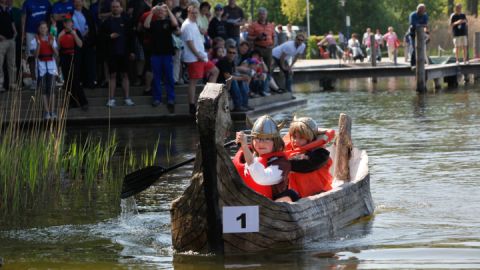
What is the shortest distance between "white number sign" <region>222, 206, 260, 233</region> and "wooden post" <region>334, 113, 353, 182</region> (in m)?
3.30

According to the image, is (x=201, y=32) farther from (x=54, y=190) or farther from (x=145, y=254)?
(x=145, y=254)

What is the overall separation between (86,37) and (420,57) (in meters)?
11.0

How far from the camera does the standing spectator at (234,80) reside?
24156 millimetres

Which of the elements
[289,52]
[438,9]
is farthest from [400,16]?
[289,52]

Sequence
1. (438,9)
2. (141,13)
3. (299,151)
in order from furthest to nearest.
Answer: (438,9) → (141,13) → (299,151)

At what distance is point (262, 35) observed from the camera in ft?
92.1

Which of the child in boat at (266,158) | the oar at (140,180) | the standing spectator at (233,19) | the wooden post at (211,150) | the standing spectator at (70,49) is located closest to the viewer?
the wooden post at (211,150)

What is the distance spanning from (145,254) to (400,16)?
2865 inches

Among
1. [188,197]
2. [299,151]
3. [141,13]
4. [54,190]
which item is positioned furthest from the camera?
[141,13]

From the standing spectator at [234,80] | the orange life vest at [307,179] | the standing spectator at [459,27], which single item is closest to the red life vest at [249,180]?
the orange life vest at [307,179]

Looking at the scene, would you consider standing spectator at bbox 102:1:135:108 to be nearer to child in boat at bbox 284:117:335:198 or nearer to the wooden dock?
the wooden dock

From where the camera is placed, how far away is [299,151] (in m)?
12.2

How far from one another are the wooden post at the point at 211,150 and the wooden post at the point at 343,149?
333cm

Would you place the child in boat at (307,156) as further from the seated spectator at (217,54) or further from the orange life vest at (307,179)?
the seated spectator at (217,54)
